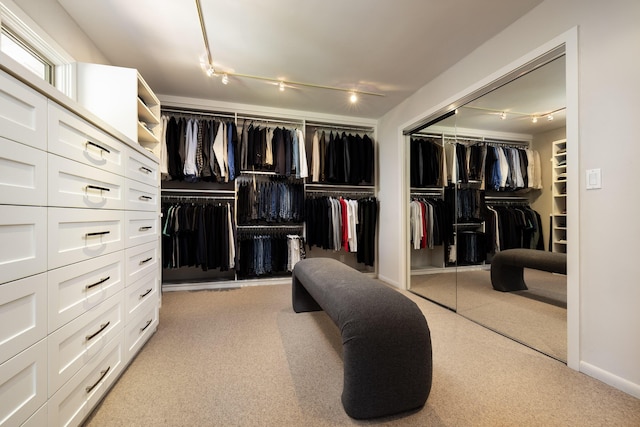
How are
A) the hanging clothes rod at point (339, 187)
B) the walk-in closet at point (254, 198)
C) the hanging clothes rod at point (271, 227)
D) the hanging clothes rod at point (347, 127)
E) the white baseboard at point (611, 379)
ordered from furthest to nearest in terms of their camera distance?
the hanging clothes rod at point (347, 127) < the hanging clothes rod at point (339, 187) < the hanging clothes rod at point (271, 227) < the walk-in closet at point (254, 198) < the white baseboard at point (611, 379)

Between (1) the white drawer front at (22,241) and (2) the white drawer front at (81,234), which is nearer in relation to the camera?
(1) the white drawer front at (22,241)

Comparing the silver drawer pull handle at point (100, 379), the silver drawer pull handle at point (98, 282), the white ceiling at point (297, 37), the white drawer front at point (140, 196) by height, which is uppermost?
the white ceiling at point (297, 37)

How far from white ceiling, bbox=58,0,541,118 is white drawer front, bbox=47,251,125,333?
1.86m

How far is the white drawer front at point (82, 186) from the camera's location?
3.14 ft

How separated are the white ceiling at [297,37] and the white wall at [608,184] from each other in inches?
19.4

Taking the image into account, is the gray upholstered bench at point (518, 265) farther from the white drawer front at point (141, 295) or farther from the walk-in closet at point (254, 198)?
the white drawer front at point (141, 295)

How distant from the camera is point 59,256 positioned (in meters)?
0.97

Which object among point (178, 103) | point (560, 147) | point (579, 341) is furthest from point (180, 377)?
point (178, 103)

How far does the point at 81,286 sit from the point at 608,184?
2.78 meters

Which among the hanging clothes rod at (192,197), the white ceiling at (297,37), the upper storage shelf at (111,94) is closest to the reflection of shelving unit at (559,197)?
the white ceiling at (297,37)

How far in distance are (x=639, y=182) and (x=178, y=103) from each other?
4234 millimetres

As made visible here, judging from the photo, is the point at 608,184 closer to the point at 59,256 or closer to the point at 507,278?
the point at 507,278

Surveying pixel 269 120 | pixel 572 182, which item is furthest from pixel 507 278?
pixel 269 120

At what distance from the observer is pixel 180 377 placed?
1482 mm
